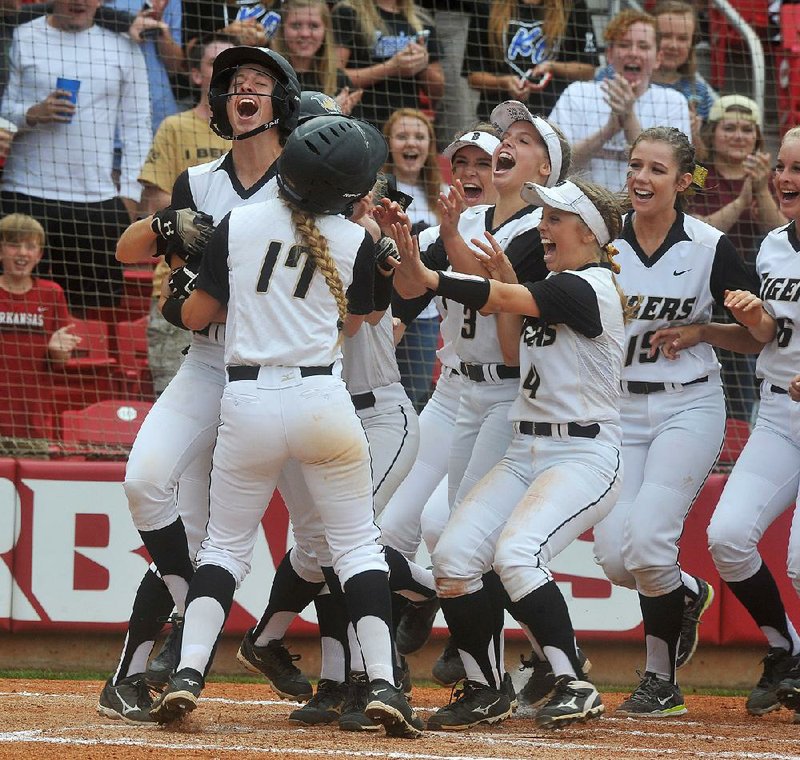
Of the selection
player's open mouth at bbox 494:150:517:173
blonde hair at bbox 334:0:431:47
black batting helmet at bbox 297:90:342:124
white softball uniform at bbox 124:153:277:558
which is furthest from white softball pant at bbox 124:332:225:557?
blonde hair at bbox 334:0:431:47

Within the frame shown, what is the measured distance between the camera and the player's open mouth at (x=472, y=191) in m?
5.16

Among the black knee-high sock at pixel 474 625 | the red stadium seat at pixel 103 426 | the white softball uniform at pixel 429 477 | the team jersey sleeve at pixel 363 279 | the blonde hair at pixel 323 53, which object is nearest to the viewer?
the team jersey sleeve at pixel 363 279

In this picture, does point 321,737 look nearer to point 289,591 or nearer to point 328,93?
point 289,591

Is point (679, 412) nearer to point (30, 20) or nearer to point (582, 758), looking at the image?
point (582, 758)

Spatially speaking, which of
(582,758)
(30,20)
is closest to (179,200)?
(582,758)

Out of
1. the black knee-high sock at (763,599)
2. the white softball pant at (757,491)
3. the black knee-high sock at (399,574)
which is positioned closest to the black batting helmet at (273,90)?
the black knee-high sock at (399,574)

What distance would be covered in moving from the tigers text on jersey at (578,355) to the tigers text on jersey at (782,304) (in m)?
0.80

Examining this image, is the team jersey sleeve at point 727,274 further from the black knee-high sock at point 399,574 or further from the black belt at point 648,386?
the black knee-high sock at point 399,574

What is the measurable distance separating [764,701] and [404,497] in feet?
4.88

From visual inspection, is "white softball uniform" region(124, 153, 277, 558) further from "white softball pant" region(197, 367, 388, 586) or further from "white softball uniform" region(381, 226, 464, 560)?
"white softball uniform" region(381, 226, 464, 560)

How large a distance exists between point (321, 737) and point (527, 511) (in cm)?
89

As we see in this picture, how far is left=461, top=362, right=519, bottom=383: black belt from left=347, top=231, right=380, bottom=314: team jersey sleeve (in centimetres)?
75

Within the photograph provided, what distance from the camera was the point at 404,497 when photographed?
4973 mm

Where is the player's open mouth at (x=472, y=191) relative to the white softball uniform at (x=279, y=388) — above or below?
above
